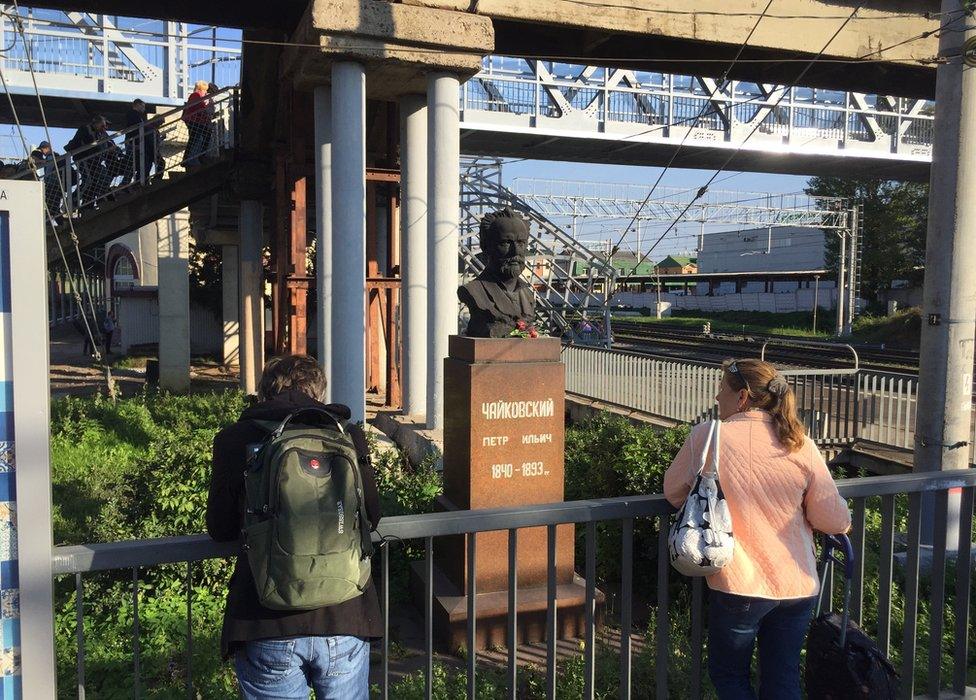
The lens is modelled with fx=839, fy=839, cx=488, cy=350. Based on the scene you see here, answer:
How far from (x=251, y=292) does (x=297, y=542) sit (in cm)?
1809

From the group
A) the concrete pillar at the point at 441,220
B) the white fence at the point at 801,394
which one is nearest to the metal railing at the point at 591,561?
the white fence at the point at 801,394

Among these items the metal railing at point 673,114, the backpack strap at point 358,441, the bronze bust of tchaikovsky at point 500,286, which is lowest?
the backpack strap at point 358,441

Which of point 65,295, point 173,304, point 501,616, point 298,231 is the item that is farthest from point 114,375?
point 65,295

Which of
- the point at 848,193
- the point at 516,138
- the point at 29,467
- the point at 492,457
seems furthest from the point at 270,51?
the point at 848,193

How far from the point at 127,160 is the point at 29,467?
14708 mm

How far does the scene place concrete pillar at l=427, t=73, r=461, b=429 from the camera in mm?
10812

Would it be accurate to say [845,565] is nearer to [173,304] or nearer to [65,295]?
[173,304]

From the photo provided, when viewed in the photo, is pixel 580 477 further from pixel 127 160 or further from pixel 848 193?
pixel 848 193

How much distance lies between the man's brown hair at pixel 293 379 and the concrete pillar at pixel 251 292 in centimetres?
1653

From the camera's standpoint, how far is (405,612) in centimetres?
631

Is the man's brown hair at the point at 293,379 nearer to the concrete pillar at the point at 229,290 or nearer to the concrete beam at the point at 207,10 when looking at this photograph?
the concrete beam at the point at 207,10

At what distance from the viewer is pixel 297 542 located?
8.11 feet

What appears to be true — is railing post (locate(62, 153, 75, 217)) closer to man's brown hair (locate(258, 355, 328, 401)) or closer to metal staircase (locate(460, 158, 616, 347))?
metal staircase (locate(460, 158, 616, 347))

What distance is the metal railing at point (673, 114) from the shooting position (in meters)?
29.8
